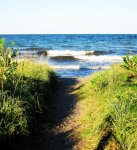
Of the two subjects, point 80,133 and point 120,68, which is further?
point 120,68

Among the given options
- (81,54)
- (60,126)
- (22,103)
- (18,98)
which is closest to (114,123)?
(60,126)

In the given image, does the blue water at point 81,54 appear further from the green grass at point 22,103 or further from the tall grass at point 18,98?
the tall grass at point 18,98

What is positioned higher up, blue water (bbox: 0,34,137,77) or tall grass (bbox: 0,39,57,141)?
tall grass (bbox: 0,39,57,141)

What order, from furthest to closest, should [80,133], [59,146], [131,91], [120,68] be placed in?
[120,68], [131,91], [80,133], [59,146]

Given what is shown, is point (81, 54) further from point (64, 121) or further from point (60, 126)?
point (60, 126)

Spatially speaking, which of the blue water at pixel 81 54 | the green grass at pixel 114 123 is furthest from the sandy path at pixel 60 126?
the blue water at pixel 81 54

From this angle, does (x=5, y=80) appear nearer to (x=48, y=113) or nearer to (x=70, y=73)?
(x=48, y=113)

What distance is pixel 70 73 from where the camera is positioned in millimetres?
20438

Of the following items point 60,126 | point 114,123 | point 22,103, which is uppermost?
point 22,103

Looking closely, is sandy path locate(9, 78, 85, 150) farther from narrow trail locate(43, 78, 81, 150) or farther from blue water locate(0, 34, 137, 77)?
blue water locate(0, 34, 137, 77)

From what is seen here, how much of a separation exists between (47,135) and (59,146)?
0.69 metres

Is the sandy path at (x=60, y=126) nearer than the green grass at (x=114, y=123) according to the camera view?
No

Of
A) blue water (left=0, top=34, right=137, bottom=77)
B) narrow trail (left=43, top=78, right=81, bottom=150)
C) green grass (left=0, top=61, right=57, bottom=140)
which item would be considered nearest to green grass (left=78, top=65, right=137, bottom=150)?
narrow trail (left=43, top=78, right=81, bottom=150)

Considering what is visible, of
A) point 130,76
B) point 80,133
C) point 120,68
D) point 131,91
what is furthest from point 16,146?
point 120,68
